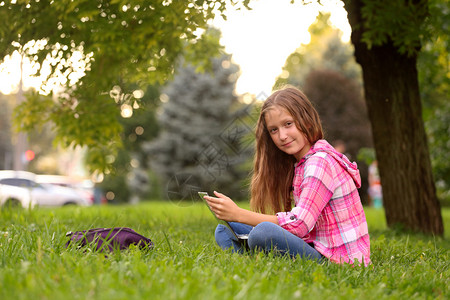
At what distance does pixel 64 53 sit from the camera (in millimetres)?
5406

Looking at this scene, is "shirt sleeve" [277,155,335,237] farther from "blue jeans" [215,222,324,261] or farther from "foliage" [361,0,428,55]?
"foliage" [361,0,428,55]

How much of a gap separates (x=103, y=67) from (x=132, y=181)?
1700cm

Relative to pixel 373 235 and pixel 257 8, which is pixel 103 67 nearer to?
pixel 257 8

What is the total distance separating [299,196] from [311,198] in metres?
0.26

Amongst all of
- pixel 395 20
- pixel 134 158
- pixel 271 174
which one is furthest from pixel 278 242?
pixel 134 158

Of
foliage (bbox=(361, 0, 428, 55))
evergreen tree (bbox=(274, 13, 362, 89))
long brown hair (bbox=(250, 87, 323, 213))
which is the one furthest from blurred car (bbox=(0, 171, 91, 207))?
long brown hair (bbox=(250, 87, 323, 213))

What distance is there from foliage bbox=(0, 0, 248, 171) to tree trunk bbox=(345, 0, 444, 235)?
7.52ft

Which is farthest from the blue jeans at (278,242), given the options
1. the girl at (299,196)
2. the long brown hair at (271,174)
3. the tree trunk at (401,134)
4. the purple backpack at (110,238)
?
the tree trunk at (401,134)

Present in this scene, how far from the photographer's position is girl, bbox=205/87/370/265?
2947 mm

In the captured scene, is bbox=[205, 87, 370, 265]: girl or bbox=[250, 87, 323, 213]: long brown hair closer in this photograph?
bbox=[205, 87, 370, 265]: girl

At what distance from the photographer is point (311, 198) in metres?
2.93

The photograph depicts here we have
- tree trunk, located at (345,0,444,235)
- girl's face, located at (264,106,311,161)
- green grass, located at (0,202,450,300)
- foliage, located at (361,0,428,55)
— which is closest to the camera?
green grass, located at (0,202,450,300)

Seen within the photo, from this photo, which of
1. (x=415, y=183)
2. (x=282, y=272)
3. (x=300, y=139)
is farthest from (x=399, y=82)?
(x=282, y=272)

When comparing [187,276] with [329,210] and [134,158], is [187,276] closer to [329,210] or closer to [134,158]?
[329,210]
